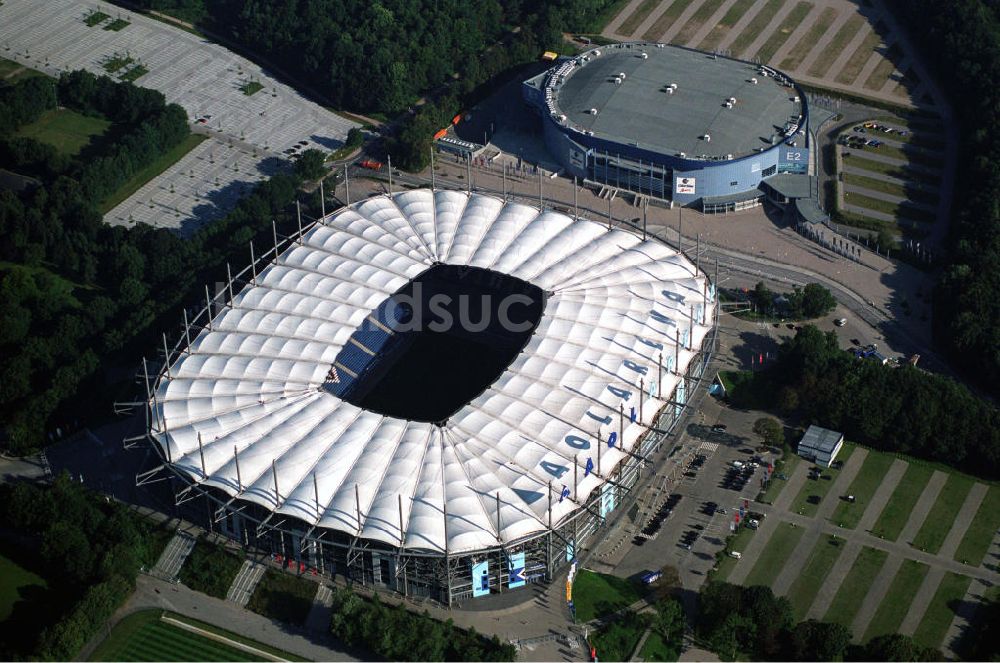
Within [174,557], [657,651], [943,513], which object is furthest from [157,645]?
[943,513]

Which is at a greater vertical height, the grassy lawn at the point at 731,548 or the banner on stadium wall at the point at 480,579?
the banner on stadium wall at the point at 480,579

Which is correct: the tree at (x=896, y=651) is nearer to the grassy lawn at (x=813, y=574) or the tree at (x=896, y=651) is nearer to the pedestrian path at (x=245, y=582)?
the grassy lawn at (x=813, y=574)

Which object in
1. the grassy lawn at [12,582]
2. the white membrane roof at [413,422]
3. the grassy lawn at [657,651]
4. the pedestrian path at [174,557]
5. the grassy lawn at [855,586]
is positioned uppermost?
the white membrane roof at [413,422]

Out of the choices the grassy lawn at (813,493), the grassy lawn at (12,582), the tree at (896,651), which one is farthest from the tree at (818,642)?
the grassy lawn at (12,582)

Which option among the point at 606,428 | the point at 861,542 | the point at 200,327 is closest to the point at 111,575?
the point at 200,327

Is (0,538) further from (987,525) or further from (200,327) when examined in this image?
(987,525)

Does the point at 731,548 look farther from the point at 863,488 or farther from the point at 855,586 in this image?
the point at 863,488
